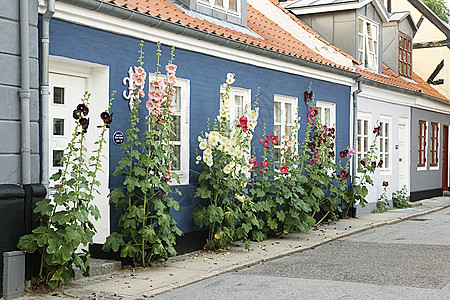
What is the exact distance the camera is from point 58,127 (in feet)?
27.8

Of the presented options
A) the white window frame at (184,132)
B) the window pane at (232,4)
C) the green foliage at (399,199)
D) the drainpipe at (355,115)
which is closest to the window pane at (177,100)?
the white window frame at (184,132)

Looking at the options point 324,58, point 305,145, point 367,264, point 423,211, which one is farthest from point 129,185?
point 423,211

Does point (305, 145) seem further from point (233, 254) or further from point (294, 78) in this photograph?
point (233, 254)

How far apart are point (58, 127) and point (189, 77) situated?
2.54 metres

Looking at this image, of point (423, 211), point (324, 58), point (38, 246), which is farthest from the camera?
point (423, 211)

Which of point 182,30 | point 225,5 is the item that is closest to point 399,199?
point 225,5

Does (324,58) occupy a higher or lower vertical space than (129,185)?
higher

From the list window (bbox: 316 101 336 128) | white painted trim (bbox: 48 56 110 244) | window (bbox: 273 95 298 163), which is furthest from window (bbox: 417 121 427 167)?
white painted trim (bbox: 48 56 110 244)

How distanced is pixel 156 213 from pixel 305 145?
487cm

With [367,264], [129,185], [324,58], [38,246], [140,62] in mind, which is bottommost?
[367,264]

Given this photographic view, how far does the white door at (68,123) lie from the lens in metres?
8.36

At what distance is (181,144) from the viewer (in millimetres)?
10312

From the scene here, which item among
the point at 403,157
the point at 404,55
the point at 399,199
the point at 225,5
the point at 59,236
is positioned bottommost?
the point at 399,199

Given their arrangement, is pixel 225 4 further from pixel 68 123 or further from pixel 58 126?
pixel 58 126
